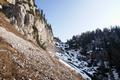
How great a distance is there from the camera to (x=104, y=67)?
483 ft

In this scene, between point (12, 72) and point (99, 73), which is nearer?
point (12, 72)

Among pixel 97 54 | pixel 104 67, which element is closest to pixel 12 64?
pixel 104 67

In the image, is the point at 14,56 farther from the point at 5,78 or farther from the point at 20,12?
the point at 20,12

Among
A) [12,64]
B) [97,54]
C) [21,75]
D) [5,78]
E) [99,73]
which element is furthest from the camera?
[97,54]

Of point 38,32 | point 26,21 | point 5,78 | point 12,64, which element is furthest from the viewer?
point 38,32

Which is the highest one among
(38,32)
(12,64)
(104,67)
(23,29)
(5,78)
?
(104,67)

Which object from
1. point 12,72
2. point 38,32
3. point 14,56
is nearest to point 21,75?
point 12,72

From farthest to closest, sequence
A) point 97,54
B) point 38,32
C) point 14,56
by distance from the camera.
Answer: point 97,54 < point 38,32 < point 14,56

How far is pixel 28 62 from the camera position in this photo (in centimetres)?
3045

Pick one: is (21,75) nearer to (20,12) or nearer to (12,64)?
(12,64)

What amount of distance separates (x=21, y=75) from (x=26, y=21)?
2279 inches

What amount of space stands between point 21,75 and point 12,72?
3.47 feet

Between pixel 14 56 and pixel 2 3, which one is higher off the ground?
pixel 2 3

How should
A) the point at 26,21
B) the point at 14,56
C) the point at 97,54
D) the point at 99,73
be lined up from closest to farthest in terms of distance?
1. the point at 14,56
2. the point at 26,21
3. the point at 99,73
4. the point at 97,54
